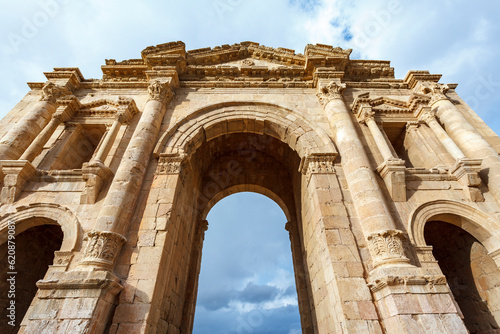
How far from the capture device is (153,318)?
17.4ft

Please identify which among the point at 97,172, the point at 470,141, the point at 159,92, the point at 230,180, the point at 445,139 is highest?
the point at 159,92

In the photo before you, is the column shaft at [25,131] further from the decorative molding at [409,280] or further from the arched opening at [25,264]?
the decorative molding at [409,280]

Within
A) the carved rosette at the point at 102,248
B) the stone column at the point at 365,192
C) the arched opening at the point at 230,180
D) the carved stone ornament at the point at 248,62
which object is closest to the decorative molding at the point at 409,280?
the stone column at the point at 365,192

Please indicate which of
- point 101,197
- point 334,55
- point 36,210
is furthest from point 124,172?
point 334,55

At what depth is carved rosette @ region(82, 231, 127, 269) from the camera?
5.35 metres

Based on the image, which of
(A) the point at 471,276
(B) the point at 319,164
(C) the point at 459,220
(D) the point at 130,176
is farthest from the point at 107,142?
(A) the point at 471,276

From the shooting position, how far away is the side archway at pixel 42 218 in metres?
6.32

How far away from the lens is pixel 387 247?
557 cm

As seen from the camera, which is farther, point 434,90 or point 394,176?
point 434,90

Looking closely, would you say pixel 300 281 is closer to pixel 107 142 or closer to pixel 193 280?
pixel 193 280

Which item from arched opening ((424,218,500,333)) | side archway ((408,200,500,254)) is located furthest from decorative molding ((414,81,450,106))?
arched opening ((424,218,500,333))

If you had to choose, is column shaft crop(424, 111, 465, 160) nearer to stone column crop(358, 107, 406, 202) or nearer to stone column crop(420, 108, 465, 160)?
stone column crop(420, 108, 465, 160)

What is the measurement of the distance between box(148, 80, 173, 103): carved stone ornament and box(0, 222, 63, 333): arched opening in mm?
5225

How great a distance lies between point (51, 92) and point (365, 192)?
1180cm
